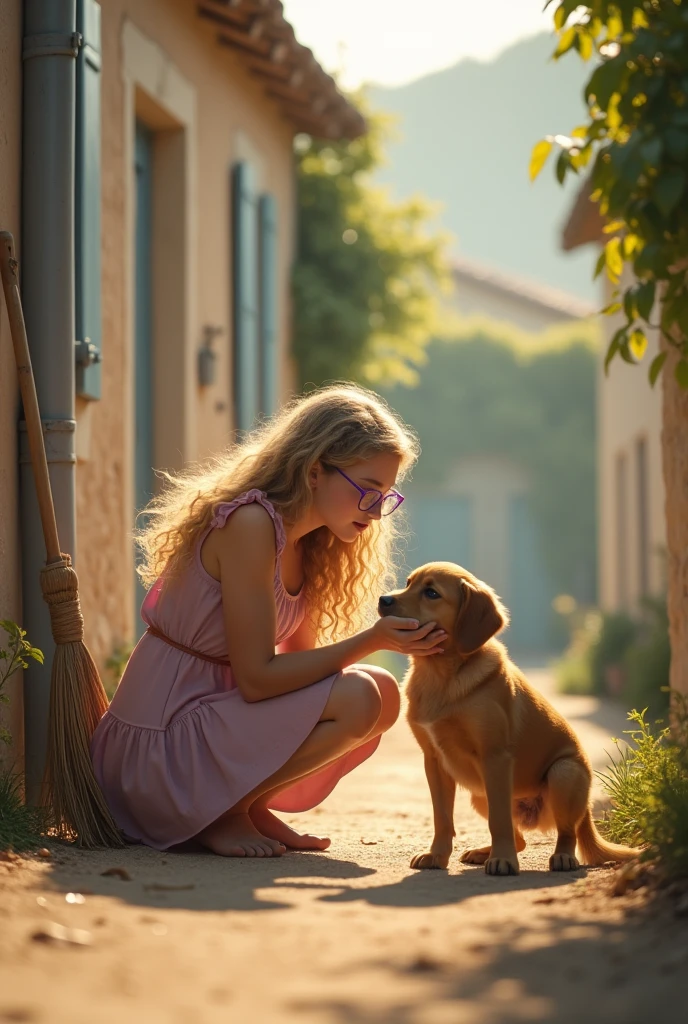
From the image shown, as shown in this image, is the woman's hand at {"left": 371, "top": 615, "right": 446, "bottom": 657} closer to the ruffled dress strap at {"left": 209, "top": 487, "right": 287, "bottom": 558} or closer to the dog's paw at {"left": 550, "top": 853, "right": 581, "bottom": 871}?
the ruffled dress strap at {"left": 209, "top": 487, "right": 287, "bottom": 558}

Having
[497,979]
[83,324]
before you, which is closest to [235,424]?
[83,324]

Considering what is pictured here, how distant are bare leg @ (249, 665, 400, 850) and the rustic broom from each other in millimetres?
454

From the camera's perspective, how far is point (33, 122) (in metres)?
4.22

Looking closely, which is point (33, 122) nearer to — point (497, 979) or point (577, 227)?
point (497, 979)

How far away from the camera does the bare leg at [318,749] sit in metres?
3.69

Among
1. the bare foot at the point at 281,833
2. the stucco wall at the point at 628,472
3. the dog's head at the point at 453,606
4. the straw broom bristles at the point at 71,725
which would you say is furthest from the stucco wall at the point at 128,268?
the stucco wall at the point at 628,472

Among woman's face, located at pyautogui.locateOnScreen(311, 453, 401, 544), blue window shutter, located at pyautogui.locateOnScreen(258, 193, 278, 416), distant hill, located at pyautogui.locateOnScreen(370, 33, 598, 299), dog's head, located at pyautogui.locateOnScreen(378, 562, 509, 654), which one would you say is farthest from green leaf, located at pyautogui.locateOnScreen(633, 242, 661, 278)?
distant hill, located at pyautogui.locateOnScreen(370, 33, 598, 299)

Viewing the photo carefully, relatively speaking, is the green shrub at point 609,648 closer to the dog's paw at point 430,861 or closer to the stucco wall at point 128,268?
the stucco wall at point 128,268

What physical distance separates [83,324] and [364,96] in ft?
22.1

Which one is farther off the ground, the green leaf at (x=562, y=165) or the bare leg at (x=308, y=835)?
the green leaf at (x=562, y=165)

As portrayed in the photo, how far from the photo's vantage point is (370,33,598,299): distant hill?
4579 inches

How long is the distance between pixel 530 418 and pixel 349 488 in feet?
66.3

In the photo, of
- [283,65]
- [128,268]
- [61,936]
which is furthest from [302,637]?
[283,65]

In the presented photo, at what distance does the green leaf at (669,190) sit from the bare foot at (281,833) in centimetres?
215
